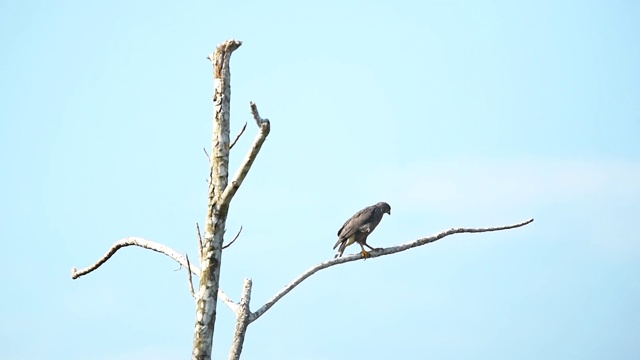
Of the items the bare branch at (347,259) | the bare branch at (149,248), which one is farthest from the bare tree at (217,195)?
the bare branch at (347,259)

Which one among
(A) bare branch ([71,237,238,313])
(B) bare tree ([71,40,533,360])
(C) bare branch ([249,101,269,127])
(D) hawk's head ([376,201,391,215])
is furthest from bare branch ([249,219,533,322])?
(D) hawk's head ([376,201,391,215])

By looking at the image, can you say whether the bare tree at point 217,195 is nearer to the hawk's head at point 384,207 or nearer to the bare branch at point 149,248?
the bare branch at point 149,248

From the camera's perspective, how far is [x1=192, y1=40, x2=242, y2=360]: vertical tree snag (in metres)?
7.42

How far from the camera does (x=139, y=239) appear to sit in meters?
9.09

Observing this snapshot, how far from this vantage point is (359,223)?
664 inches

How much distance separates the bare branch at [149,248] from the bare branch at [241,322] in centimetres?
9

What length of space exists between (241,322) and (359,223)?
7936 millimetres

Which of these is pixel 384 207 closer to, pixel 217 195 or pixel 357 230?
pixel 357 230

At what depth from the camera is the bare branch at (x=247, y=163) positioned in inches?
281

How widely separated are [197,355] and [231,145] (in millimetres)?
1860

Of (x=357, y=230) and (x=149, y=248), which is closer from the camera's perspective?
(x=149, y=248)

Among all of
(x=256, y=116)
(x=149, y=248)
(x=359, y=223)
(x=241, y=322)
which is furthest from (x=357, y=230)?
(x=256, y=116)

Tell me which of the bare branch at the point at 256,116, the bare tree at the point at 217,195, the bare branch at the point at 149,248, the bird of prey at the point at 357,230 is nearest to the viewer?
the bare branch at the point at 256,116

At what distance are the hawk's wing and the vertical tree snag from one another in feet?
30.3
